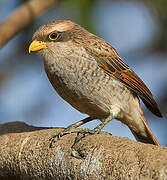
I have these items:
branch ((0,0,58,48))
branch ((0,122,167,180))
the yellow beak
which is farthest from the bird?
branch ((0,0,58,48))

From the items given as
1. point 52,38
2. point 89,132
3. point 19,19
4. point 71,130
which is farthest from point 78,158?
point 19,19

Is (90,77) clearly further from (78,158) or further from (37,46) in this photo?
(78,158)

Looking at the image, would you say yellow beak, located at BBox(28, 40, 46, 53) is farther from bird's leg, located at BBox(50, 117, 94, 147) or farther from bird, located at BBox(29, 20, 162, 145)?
bird's leg, located at BBox(50, 117, 94, 147)

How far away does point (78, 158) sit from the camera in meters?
3.61

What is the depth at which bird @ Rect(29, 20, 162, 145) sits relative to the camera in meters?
4.80

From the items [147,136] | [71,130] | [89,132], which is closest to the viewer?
[89,132]

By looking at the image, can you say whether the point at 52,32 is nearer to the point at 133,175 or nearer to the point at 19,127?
the point at 19,127

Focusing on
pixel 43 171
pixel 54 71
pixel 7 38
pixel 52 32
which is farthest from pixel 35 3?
pixel 43 171

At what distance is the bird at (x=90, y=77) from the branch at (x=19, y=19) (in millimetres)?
725

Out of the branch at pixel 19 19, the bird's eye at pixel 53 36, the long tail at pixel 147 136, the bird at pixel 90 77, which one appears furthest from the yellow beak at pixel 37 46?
the long tail at pixel 147 136

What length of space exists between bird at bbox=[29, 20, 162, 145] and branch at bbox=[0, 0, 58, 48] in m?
0.73

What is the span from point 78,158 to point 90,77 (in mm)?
1409

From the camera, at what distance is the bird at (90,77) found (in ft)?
15.8

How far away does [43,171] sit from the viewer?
12.4 feet
